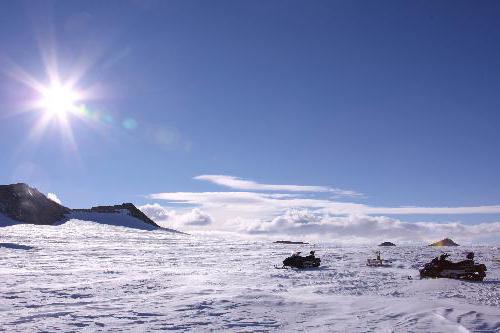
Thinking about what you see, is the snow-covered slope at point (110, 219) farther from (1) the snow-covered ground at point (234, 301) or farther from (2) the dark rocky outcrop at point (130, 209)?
(1) the snow-covered ground at point (234, 301)

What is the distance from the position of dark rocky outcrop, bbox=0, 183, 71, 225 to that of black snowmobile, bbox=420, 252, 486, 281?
73.3 m

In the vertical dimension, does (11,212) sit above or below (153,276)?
above

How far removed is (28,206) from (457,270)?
292 ft

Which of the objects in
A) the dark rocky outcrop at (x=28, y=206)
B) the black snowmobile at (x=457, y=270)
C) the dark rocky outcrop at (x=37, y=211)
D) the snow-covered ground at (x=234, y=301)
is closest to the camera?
the snow-covered ground at (x=234, y=301)

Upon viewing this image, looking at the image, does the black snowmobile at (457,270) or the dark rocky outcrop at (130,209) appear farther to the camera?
the dark rocky outcrop at (130,209)

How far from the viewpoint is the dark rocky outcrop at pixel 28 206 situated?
8331 centimetres

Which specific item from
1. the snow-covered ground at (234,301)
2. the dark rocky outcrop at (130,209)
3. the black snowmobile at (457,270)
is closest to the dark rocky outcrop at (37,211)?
the dark rocky outcrop at (130,209)

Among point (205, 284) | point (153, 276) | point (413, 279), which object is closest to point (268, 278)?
point (205, 284)

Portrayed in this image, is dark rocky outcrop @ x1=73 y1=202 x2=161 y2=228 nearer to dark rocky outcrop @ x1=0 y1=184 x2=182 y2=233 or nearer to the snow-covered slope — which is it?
dark rocky outcrop @ x1=0 y1=184 x2=182 y2=233

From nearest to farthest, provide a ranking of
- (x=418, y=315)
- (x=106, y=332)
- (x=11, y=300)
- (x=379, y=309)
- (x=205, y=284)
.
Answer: (x=106, y=332) → (x=418, y=315) → (x=379, y=309) → (x=11, y=300) → (x=205, y=284)

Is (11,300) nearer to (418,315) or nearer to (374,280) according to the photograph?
(418,315)

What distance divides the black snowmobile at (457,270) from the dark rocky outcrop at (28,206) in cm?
7333

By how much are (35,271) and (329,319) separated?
16178 mm

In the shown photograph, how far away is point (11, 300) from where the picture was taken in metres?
14.1
